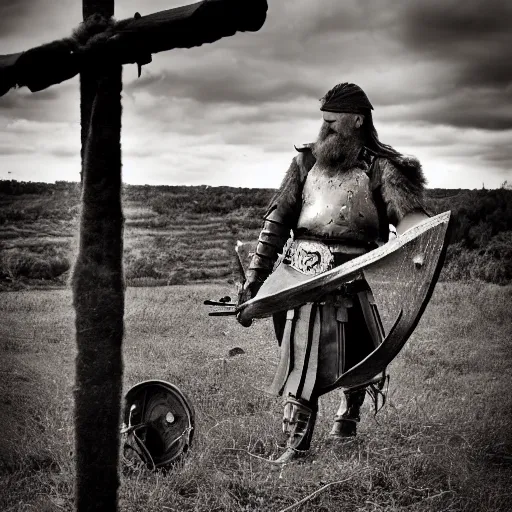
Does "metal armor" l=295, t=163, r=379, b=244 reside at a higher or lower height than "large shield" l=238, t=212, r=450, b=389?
higher

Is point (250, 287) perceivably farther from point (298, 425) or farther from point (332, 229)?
point (298, 425)

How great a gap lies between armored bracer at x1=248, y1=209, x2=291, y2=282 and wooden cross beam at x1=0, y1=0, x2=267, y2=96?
1.94 meters

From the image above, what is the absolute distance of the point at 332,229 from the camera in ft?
11.9

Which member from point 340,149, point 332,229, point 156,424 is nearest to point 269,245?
point 332,229

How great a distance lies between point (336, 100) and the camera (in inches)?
144

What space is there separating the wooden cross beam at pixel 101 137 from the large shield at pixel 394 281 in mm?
1419

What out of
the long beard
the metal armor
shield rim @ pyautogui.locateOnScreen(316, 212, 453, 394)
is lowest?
shield rim @ pyautogui.locateOnScreen(316, 212, 453, 394)

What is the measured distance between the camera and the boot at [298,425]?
3733 millimetres

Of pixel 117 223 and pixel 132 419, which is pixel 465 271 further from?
pixel 117 223

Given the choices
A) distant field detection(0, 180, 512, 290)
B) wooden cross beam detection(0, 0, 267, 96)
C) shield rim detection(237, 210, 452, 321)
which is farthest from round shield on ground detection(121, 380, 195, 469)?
distant field detection(0, 180, 512, 290)

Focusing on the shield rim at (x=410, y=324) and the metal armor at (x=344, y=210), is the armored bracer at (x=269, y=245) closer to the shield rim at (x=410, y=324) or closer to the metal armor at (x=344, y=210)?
the metal armor at (x=344, y=210)

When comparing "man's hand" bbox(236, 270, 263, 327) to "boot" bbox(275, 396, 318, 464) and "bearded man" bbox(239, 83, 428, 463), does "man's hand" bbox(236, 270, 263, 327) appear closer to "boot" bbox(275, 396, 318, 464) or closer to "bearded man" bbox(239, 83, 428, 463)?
"bearded man" bbox(239, 83, 428, 463)

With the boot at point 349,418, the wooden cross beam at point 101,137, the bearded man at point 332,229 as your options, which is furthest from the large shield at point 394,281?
the wooden cross beam at point 101,137

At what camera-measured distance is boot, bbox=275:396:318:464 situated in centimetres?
Result: 373
